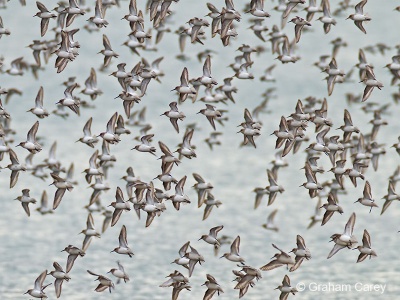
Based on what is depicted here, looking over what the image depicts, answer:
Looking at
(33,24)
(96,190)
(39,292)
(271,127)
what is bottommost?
(39,292)

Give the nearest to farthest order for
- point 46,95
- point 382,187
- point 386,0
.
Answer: point 382,187 < point 46,95 < point 386,0

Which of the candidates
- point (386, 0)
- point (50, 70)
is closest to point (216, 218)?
point (50, 70)

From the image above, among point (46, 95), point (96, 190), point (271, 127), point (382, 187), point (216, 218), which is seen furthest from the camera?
point (46, 95)

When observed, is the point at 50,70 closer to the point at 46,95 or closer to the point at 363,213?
the point at 46,95

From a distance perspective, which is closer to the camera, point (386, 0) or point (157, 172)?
point (157, 172)

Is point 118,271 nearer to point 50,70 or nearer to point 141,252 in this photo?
point 141,252

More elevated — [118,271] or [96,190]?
[96,190]

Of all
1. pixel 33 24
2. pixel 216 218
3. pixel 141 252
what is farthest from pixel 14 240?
pixel 33 24

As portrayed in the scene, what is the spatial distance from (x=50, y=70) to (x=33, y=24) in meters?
7.51

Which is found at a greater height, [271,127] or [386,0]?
[386,0]

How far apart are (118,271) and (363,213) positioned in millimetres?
17963

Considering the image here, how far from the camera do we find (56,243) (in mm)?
42781

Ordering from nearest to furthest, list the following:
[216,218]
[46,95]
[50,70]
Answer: [216,218], [46,95], [50,70]

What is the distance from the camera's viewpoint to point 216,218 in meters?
46.0
